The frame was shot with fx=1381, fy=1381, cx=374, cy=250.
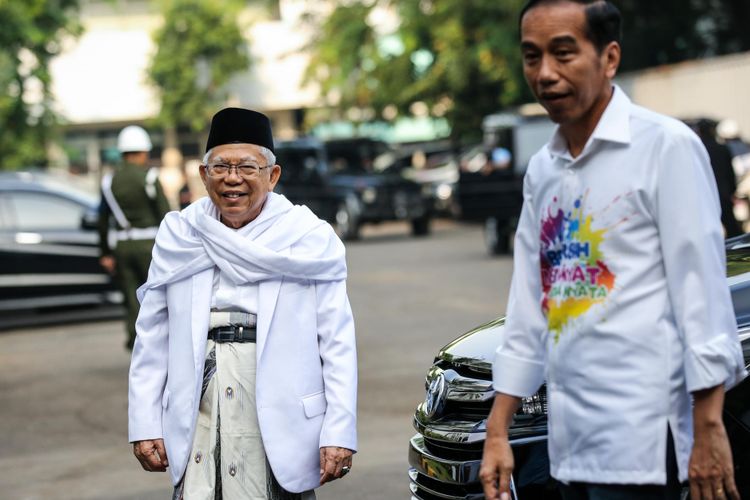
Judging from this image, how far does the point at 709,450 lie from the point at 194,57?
51.0m

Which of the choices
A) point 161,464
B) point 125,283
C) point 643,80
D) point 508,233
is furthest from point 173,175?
point 161,464

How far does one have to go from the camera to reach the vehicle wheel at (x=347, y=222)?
87.2 feet

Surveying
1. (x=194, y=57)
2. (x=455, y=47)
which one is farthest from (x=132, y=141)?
(x=194, y=57)

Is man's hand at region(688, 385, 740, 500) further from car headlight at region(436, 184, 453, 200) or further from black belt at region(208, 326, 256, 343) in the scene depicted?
car headlight at region(436, 184, 453, 200)

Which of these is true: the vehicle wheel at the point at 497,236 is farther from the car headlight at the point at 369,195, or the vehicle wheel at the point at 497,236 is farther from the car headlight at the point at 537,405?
the car headlight at the point at 537,405

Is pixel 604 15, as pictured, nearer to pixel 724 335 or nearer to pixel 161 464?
pixel 724 335

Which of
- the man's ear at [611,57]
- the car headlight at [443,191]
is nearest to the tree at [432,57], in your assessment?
the car headlight at [443,191]

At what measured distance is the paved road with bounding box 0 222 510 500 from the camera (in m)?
7.44

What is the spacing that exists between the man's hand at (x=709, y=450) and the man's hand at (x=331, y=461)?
55.8 inches

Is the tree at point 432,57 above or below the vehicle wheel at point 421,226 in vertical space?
above

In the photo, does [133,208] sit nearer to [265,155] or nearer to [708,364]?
[265,155]

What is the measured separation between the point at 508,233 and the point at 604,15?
17.7 m

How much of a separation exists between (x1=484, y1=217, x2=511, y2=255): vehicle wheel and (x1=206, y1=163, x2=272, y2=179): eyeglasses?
1633 cm

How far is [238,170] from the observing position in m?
4.16
